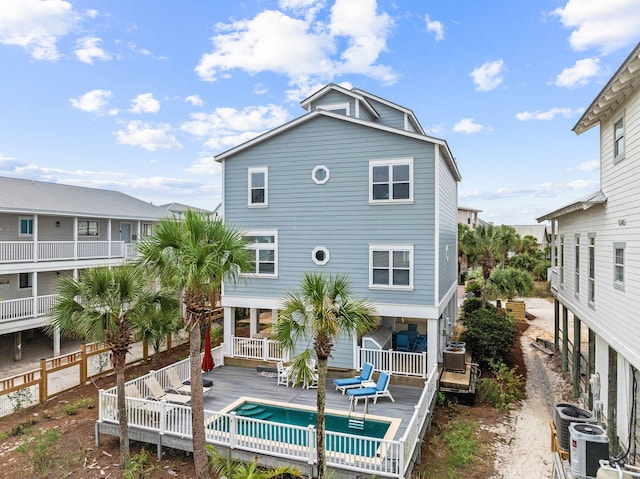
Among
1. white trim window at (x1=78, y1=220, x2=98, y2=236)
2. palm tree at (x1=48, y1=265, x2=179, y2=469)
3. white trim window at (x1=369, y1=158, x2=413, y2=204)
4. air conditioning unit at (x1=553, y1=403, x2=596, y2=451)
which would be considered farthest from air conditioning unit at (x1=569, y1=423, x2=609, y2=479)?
white trim window at (x1=78, y1=220, x2=98, y2=236)

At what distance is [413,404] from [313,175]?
324 inches

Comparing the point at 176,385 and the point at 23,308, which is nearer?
the point at 176,385

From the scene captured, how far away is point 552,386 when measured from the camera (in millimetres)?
15461

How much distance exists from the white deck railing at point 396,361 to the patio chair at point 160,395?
579 centimetres

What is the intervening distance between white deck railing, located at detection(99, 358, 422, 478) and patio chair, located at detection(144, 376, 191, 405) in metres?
0.39

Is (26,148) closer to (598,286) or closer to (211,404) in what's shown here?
(211,404)

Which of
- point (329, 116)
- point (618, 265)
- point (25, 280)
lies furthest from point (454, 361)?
point (25, 280)

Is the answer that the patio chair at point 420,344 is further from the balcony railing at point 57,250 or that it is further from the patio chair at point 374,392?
the balcony railing at point 57,250

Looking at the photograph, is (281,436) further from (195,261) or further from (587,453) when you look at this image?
(587,453)

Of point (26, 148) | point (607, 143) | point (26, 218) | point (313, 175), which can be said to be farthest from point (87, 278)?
point (26, 148)

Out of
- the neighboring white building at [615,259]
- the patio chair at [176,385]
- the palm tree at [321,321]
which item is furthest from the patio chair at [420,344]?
the palm tree at [321,321]

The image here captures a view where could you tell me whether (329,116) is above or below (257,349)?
above

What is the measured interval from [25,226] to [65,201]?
8.36 feet

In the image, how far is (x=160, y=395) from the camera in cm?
1138
